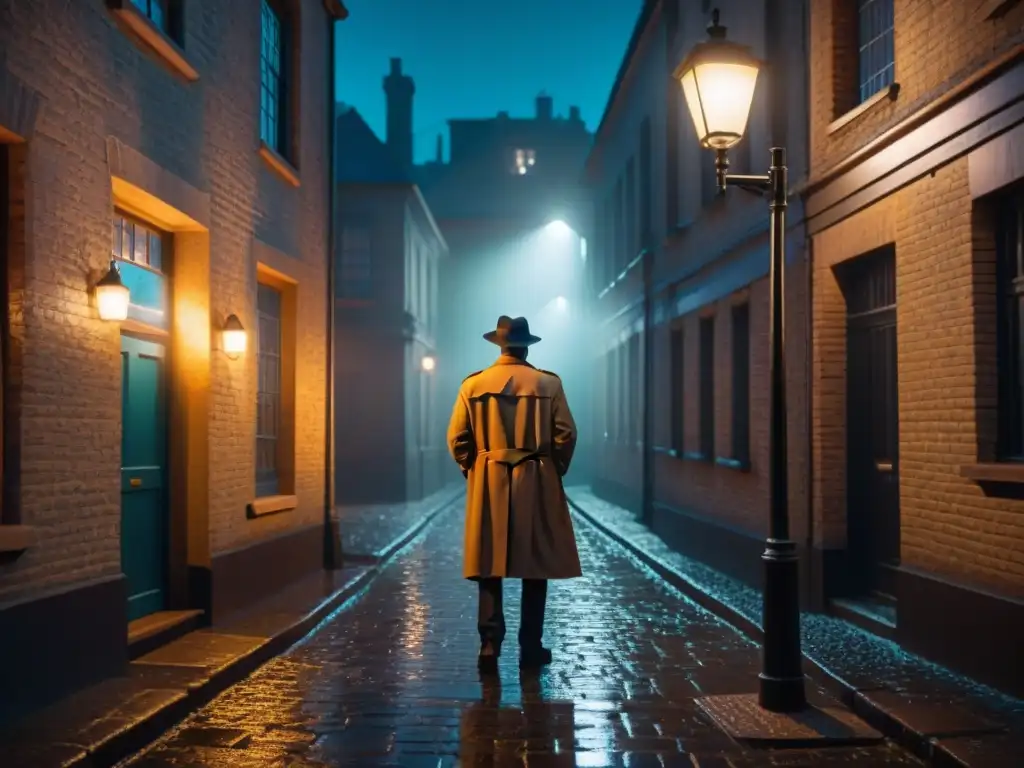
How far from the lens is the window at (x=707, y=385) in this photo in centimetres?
1504

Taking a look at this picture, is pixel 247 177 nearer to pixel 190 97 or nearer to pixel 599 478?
pixel 190 97

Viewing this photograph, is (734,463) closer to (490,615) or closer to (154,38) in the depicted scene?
(490,615)

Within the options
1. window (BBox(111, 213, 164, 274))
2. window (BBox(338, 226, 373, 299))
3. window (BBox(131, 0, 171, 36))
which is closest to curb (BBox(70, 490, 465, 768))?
window (BBox(111, 213, 164, 274))

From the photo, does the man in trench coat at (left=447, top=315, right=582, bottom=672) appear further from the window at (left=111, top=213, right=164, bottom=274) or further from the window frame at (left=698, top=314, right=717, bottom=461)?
the window frame at (left=698, top=314, right=717, bottom=461)

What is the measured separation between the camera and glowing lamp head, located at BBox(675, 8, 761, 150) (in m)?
6.78

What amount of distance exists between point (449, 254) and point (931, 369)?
36691 mm

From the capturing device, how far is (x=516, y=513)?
25.3 feet

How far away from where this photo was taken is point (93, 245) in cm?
729

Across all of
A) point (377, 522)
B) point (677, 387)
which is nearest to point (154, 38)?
point (677, 387)

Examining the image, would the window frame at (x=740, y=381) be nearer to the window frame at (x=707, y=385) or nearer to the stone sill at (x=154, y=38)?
the window frame at (x=707, y=385)

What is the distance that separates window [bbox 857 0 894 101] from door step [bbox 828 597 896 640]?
4.03 metres

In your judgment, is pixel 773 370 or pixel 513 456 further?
pixel 513 456

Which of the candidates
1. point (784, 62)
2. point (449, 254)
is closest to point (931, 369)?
point (784, 62)

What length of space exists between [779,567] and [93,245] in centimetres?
457
